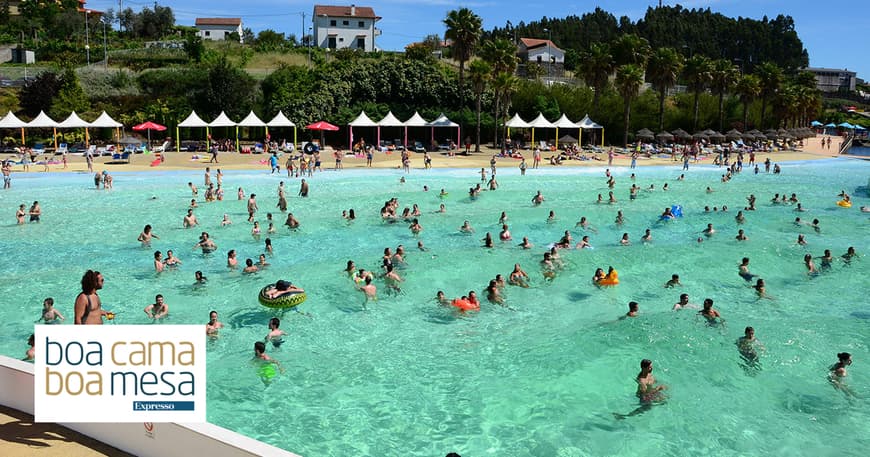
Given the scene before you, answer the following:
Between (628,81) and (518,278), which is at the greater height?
(628,81)

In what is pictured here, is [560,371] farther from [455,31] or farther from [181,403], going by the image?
[455,31]

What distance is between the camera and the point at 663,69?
2176 inches

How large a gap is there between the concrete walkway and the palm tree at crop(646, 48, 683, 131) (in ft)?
182

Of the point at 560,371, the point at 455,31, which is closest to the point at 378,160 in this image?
the point at 455,31

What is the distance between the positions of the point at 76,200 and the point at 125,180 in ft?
17.5

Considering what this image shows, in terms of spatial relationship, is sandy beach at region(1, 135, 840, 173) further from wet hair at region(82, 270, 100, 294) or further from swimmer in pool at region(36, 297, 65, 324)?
wet hair at region(82, 270, 100, 294)

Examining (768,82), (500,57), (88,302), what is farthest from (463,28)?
(88,302)

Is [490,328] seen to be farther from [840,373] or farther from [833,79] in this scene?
[833,79]

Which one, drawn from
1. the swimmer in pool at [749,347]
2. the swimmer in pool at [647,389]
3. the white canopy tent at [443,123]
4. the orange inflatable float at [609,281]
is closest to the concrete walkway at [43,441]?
the swimmer in pool at [647,389]

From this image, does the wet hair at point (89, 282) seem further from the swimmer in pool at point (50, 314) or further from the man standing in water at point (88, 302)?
the swimmer in pool at point (50, 314)

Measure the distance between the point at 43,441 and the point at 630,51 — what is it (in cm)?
5563

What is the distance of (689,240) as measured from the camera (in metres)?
22.3

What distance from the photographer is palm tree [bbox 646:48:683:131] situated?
54.7m

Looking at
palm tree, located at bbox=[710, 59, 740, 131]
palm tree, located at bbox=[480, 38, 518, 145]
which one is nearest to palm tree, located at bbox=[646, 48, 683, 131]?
palm tree, located at bbox=[710, 59, 740, 131]
